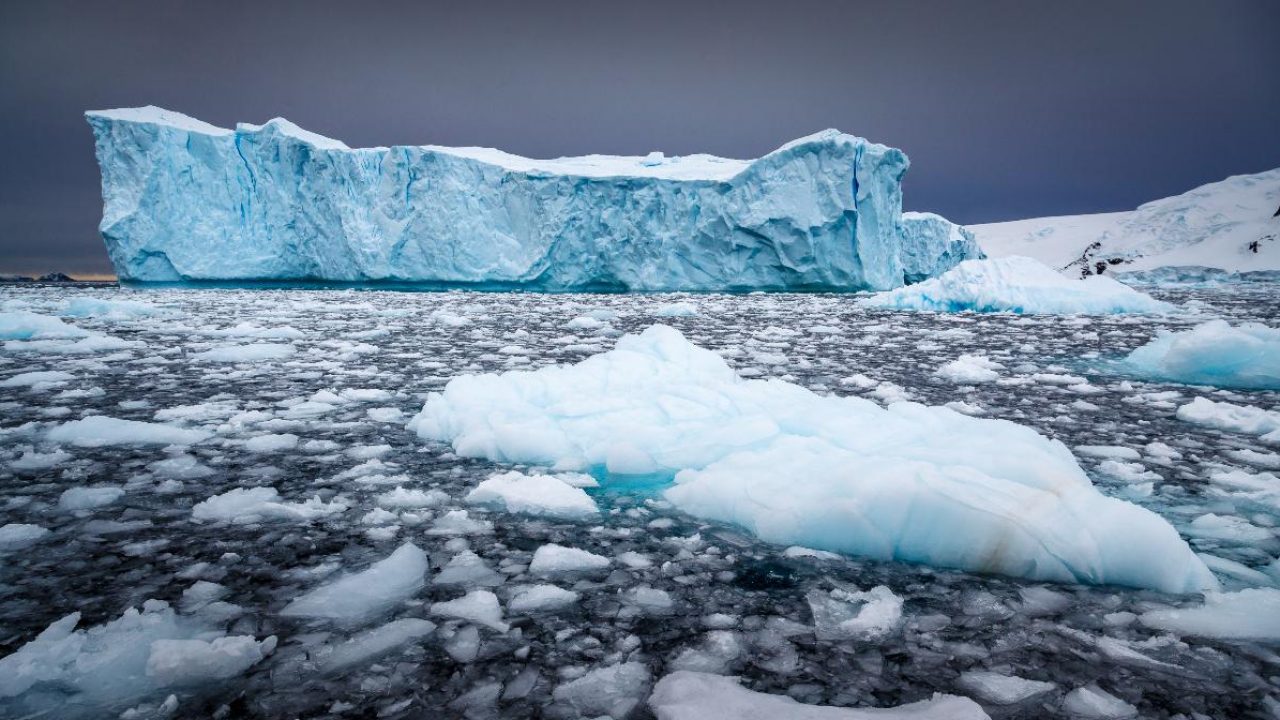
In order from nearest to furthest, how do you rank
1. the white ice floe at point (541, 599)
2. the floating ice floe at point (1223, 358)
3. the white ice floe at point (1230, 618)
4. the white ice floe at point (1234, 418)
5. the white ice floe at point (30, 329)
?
the white ice floe at point (1230, 618), the white ice floe at point (541, 599), the white ice floe at point (1234, 418), the floating ice floe at point (1223, 358), the white ice floe at point (30, 329)

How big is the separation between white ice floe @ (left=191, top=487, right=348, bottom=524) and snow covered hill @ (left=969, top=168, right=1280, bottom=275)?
147ft

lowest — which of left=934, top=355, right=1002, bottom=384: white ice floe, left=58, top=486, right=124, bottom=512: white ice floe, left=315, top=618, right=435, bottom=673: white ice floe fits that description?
left=58, top=486, right=124, bottom=512: white ice floe

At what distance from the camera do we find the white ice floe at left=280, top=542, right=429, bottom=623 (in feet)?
4.66

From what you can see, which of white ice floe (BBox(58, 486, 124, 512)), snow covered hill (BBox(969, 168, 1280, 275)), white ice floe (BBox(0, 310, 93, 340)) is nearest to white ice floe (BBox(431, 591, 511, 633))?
white ice floe (BBox(58, 486, 124, 512))

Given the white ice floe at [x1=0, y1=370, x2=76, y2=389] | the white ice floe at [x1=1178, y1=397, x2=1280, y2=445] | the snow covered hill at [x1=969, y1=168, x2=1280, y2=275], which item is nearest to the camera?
the white ice floe at [x1=1178, y1=397, x2=1280, y2=445]

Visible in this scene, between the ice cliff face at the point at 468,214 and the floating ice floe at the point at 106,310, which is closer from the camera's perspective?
the floating ice floe at the point at 106,310

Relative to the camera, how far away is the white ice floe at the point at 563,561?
65.4 inches

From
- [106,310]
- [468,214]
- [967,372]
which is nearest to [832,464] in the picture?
[967,372]

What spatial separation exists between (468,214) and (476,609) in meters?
21.6

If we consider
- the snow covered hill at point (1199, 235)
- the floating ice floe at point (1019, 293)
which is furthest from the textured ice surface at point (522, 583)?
the snow covered hill at point (1199, 235)

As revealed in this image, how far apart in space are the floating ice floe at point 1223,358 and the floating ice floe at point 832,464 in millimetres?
3671

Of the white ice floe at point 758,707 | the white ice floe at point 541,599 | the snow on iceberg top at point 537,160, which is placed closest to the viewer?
the white ice floe at point 758,707

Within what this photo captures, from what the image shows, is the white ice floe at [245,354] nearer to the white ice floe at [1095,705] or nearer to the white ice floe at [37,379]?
the white ice floe at [37,379]

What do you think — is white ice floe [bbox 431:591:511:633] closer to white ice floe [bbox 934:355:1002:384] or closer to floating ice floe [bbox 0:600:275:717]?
floating ice floe [bbox 0:600:275:717]
